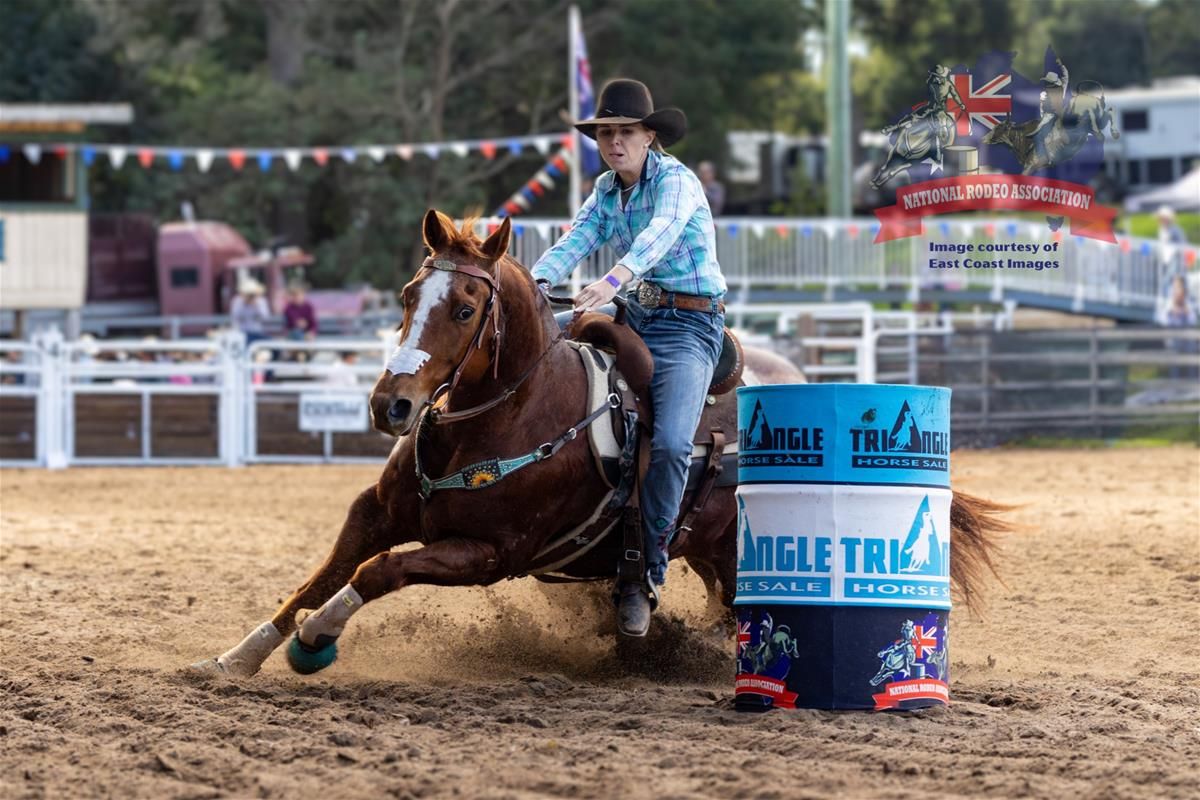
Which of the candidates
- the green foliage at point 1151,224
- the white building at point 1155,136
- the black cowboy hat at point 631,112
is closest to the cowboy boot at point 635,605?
the black cowboy hat at point 631,112

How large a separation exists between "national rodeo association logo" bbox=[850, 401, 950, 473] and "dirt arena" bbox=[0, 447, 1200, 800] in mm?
735

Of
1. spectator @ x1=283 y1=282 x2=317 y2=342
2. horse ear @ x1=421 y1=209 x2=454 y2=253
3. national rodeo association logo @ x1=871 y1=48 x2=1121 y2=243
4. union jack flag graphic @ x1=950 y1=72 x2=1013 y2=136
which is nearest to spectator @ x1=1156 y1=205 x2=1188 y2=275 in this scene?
spectator @ x1=283 y1=282 x2=317 y2=342

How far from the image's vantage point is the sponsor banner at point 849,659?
480 centimetres

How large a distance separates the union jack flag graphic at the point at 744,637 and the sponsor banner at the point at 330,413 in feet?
36.9

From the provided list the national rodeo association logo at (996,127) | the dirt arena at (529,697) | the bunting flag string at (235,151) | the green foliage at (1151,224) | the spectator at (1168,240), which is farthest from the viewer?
the green foliage at (1151,224)

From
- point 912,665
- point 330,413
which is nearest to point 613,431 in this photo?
point 912,665

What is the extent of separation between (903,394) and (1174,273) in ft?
58.2

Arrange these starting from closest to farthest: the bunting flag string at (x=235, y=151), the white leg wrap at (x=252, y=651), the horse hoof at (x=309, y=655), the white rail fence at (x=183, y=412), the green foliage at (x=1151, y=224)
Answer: the horse hoof at (x=309, y=655) → the white leg wrap at (x=252, y=651) → the white rail fence at (x=183, y=412) → the bunting flag string at (x=235, y=151) → the green foliage at (x=1151, y=224)

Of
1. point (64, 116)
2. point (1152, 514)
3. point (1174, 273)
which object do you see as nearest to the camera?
point (1152, 514)

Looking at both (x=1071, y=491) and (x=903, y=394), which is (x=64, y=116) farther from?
(x=903, y=394)

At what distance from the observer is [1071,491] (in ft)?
40.1

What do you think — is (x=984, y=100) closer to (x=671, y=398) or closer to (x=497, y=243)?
(x=671, y=398)

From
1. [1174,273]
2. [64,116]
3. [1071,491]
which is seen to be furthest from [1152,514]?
[64,116]

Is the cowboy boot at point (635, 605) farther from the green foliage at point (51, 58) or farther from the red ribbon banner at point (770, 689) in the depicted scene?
the green foliage at point (51, 58)
